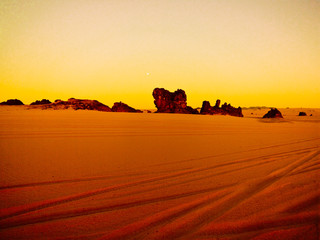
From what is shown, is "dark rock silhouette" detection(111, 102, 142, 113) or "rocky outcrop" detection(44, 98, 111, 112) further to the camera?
"dark rock silhouette" detection(111, 102, 142, 113)

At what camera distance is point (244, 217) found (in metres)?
1.79

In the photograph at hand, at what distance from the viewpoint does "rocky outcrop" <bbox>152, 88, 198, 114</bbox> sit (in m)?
20.5

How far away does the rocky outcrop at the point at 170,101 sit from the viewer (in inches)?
806

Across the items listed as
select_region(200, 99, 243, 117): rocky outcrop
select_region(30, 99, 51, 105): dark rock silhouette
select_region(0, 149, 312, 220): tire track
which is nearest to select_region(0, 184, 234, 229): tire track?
select_region(0, 149, 312, 220): tire track

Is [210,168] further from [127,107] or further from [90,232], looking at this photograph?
[127,107]

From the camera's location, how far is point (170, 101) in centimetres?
2067

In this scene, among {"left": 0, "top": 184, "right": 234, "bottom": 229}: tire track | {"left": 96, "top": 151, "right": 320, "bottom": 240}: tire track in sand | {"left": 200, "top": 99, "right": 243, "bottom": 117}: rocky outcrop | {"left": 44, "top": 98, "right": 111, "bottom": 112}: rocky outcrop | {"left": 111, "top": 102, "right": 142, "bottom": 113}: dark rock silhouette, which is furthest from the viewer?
{"left": 200, "top": 99, "right": 243, "bottom": 117}: rocky outcrop

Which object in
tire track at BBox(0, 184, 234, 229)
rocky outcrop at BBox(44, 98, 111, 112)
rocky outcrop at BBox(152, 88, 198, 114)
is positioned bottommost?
tire track at BBox(0, 184, 234, 229)

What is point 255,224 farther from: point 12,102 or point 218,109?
point 12,102

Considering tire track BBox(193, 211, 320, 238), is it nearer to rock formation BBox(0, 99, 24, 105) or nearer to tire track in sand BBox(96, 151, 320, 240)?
tire track in sand BBox(96, 151, 320, 240)

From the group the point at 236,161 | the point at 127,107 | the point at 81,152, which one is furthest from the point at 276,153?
the point at 127,107

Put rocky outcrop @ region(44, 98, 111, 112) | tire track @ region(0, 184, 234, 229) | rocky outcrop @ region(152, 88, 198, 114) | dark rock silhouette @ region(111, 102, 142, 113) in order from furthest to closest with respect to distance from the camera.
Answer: rocky outcrop @ region(152, 88, 198, 114) → dark rock silhouette @ region(111, 102, 142, 113) → rocky outcrop @ region(44, 98, 111, 112) → tire track @ region(0, 184, 234, 229)

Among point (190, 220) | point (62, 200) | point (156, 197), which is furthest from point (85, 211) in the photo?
point (190, 220)

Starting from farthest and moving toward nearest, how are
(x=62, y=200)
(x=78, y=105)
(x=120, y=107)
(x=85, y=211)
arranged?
1. (x=120, y=107)
2. (x=78, y=105)
3. (x=62, y=200)
4. (x=85, y=211)
